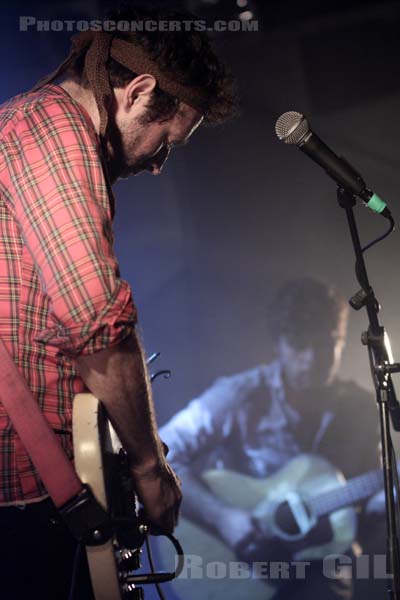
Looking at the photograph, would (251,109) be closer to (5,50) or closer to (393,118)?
(393,118)

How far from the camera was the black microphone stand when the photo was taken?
185 cm

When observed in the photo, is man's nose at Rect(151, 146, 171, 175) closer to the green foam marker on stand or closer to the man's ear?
the man's ear

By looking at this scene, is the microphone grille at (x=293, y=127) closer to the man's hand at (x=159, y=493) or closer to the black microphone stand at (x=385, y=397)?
the black microphone stand at (x=385, y=397)

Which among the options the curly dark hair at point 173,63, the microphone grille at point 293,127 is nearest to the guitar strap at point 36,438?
the curly dark hair at point 173,63

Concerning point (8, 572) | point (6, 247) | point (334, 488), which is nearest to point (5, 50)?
point (6, 247)

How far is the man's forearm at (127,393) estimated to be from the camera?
1.13 meters

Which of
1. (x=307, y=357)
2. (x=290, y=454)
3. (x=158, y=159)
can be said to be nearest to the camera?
(x=158, y=159)

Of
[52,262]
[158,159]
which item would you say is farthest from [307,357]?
[52,262]

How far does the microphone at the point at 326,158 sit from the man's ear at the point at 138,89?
0.69 meters

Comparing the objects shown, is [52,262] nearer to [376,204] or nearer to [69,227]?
[69,227]

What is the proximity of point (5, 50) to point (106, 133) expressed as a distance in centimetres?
285

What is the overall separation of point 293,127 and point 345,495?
3268 millimetres

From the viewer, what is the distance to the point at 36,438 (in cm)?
118

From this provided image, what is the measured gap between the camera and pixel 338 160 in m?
2.00
